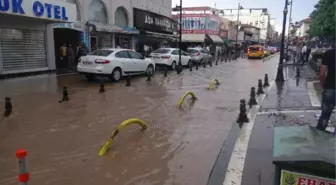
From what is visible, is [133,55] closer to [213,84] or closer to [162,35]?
[213,84]

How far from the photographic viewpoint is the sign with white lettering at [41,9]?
43.1 feet

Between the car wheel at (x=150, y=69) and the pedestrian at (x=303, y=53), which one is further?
the pedestrian at (x=303, y=53)

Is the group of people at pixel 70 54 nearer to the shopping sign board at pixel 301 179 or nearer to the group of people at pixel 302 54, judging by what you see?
the shopping sign board at pixel 301 179

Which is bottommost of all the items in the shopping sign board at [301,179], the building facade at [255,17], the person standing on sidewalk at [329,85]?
the shopping sign board at [301,179]

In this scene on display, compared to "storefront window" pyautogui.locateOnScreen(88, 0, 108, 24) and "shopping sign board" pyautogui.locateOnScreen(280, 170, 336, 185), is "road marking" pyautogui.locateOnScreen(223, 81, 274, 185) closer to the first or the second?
"shopping sign board" pyautogui.locateOnScreen(280, 170, 336, 185)

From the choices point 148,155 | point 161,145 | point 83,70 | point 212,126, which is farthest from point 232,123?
point 83,70

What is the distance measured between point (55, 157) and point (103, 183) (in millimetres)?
1390

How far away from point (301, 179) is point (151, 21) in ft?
92.5

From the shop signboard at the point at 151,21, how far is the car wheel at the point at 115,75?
1327 cm

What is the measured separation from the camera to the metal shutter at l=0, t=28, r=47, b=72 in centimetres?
1547

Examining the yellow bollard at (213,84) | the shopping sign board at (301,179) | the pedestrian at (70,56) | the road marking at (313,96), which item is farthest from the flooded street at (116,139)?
the pedestrian at (70,56)

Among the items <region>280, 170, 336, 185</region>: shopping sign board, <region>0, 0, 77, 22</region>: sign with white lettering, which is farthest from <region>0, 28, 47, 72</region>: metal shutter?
<region>280, 170, 336, 185</region>: shopping sign board

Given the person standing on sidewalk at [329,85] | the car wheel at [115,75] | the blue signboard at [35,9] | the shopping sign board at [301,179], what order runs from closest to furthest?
1. the shopping sign board at [301,179]
2. the person standing on sidewalk at [329,85]
3. the blue signboard at [35,9]
4. the car wheel at [115,75]

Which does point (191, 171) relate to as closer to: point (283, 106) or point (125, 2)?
point (283, 106)
